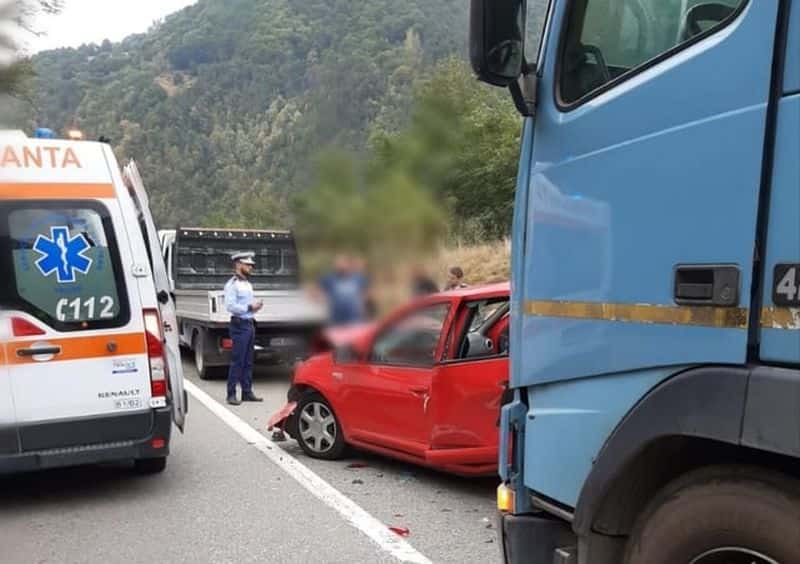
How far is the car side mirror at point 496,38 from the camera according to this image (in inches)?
94.1

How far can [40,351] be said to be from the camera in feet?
16.4

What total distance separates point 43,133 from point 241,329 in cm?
390

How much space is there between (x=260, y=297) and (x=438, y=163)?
25.0 ft

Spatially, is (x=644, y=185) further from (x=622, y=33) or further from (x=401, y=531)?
(x=401, y=531)

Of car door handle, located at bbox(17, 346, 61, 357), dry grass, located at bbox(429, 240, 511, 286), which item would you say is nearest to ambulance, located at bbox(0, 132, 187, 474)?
car door handle, located at bbox(17, 346, 61, 357)

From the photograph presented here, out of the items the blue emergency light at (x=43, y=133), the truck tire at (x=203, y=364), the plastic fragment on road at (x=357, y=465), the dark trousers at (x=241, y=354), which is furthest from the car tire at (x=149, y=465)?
the truck tire at (x=203, y=364)

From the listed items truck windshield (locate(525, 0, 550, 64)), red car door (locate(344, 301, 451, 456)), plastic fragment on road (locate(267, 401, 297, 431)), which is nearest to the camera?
truck windshield (locate(525, 0, 550, 64))

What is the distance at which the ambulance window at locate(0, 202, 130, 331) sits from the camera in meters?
5.00

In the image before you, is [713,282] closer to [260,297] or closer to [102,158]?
[102,158]

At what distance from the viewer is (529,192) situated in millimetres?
2676

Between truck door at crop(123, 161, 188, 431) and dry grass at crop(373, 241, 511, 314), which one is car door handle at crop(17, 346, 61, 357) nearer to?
truck door at crop(123, 161, 188, 431)

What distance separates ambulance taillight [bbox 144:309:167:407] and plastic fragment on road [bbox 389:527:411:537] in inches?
72.2

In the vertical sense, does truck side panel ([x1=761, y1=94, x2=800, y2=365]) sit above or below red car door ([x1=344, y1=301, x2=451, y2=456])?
above

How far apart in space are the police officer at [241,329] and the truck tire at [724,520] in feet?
22.8
